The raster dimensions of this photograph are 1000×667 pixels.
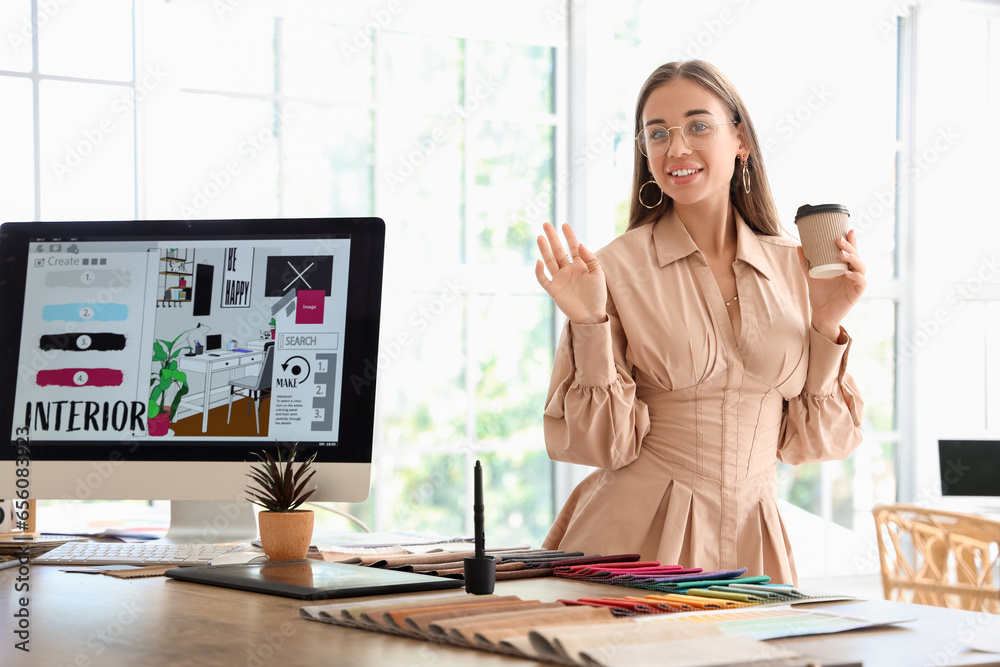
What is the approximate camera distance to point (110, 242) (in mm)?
1641

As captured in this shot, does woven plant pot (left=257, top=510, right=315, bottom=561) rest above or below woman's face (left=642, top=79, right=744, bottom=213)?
below

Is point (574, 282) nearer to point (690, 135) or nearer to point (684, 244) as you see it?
point (684, 244)

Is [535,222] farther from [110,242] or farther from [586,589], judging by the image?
[586,589]

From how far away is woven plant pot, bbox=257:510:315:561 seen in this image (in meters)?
1.35

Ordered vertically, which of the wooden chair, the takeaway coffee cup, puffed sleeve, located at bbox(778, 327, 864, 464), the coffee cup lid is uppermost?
the coffee cup lid

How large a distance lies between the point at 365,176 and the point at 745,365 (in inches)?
82.9

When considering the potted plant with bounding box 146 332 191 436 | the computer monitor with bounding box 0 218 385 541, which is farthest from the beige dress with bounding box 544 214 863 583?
the potted plant with bounding box 146 332 191 436

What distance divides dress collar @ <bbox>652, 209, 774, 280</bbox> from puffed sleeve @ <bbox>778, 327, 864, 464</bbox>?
198mm

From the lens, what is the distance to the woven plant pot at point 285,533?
1353 mm

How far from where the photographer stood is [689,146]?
2037 millimetres

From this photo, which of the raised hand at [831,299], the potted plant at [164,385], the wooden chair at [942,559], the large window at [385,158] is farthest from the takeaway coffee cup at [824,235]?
the large window at [385,158]

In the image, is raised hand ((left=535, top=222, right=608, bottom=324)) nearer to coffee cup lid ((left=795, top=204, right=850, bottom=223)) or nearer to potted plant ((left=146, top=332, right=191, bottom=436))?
coffee cup lid ((left=795, top=204, right=850, bottom=223))

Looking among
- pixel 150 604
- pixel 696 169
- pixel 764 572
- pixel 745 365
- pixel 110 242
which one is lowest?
pixel 764 572

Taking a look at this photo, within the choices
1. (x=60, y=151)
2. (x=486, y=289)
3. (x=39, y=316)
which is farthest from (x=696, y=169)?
(x=60, y=151)
